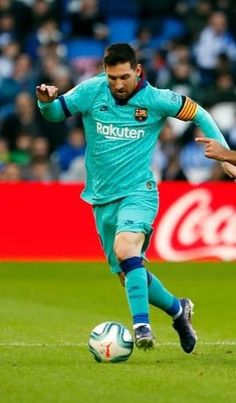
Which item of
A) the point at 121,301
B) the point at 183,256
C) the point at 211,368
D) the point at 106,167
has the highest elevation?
the point at 106,167

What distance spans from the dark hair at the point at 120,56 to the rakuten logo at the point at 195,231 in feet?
25.6

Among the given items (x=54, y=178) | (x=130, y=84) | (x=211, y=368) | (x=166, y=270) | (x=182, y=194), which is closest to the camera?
(x=211, y=368)

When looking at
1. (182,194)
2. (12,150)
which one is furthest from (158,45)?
(182,194)

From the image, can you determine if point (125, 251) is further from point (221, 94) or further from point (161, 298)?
point (221, 94)

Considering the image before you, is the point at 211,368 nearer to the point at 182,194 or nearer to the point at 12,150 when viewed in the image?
the point at 182,194

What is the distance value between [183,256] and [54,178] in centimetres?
257

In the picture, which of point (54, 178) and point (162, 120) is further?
point (54, 178)

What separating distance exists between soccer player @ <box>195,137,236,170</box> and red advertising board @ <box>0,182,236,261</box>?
8287 mm

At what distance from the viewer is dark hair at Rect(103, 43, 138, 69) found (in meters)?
9.08

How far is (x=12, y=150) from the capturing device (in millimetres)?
19547

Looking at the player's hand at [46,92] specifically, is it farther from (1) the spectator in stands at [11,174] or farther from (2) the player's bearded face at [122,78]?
(1) the spectator in stands at [11,174]

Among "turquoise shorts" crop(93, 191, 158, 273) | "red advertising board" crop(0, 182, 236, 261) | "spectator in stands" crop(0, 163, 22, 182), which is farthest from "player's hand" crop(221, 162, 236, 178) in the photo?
"spectator in stands" crop(0, 163, 22, 182)

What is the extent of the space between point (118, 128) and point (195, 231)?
7.67 m

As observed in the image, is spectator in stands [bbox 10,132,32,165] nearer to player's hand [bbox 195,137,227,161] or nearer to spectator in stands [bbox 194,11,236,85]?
spectator in stands [bbox 194,11,236,85]
